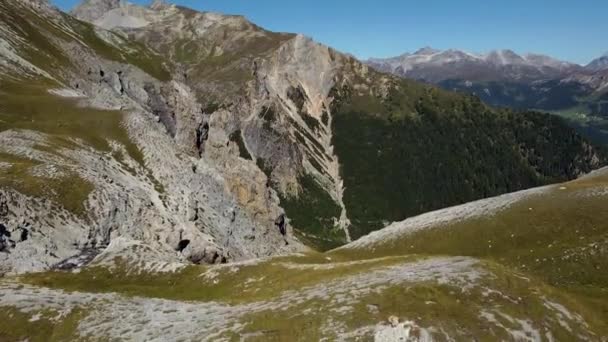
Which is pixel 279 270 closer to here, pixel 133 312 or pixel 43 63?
pixel 133 312

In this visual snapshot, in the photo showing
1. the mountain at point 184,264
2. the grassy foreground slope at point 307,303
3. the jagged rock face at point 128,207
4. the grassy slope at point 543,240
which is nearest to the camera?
the grassy foreground slope at point 307,303

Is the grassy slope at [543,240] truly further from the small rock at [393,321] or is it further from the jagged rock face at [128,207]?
the jagged rock face at [128,207]

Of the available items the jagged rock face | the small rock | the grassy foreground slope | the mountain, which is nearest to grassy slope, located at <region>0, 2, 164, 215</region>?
the mountain

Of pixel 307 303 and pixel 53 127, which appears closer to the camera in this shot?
pixel 307 303

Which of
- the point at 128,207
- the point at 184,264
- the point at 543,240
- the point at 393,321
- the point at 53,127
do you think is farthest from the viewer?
the point at 53,127

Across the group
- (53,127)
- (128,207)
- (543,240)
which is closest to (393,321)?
(543,240)

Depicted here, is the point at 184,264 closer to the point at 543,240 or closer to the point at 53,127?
the point at 543,240

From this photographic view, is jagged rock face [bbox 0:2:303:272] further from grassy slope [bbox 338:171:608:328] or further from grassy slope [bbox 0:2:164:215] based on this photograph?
grassy slope [bbox 338:171:608:328]

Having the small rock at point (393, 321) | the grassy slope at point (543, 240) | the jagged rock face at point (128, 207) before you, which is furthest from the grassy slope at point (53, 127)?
the small rock at point (393, 321)

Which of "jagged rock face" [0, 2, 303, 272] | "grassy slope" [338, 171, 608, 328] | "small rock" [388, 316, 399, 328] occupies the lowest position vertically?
"grassy slope" [338, 171, 608, 328]

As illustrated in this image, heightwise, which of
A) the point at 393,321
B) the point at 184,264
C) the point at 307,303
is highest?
the point at 184,264

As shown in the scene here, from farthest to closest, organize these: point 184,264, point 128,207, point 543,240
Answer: point 128,207, point 543,240, point 184,264
